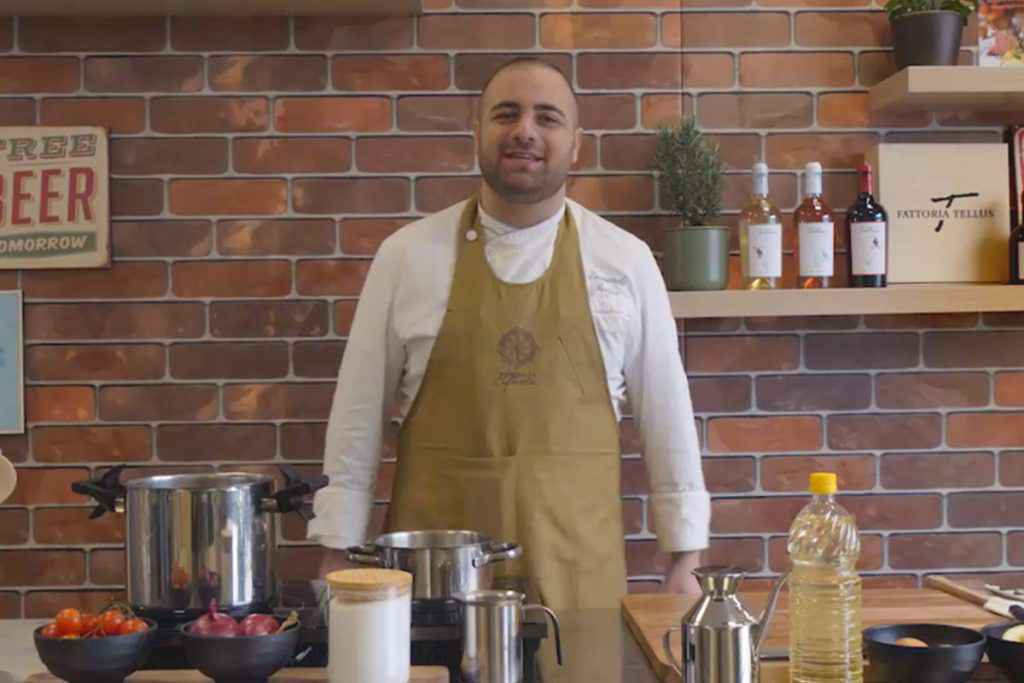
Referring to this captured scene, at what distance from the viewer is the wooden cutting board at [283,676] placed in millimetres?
1616

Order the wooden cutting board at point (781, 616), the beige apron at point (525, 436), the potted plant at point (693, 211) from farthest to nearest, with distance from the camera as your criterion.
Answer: the potted plant at point (693, 211), the beige apron at point (525, 436), the wooden cutting board at point (781, 616)

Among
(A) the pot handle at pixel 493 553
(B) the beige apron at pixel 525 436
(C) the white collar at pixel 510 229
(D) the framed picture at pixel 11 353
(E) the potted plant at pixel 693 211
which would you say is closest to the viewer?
(A) the pot handle at pixel 493 553

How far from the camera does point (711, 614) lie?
1497mm

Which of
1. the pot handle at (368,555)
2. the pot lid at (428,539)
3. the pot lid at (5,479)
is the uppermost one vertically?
the pot lid at (5,479)

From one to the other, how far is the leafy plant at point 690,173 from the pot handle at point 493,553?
1143 mm

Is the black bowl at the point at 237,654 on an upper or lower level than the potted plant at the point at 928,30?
lower

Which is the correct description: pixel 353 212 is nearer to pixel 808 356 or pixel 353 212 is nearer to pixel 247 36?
pixel 247 36

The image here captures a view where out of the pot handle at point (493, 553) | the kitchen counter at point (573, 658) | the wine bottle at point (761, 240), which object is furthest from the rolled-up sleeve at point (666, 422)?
the pot handle at point (493, 553)

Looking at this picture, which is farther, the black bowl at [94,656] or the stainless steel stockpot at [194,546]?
the stainless steel stockpot at [194,546]

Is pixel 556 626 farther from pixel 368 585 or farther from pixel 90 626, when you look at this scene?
pixel 90 626

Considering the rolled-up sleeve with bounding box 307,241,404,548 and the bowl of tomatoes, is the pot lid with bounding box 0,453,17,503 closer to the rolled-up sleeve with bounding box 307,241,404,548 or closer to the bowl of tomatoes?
the bowl of tomatoes

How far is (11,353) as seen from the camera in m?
2.87

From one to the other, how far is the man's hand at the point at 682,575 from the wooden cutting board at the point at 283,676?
107 centimetres

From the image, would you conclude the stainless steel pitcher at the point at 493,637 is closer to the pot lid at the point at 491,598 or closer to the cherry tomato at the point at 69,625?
the pot lid at the point at 491,598
